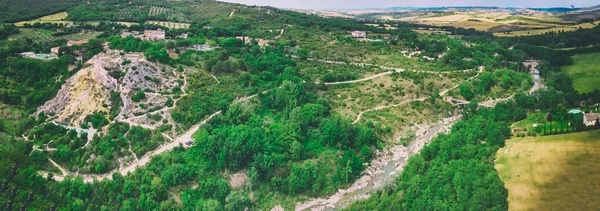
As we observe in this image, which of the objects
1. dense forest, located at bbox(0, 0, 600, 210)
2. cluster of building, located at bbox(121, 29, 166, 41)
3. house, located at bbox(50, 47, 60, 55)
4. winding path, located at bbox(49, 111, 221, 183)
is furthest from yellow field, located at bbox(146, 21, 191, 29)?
winding path, located at bbox(49, 111, 221, 183)

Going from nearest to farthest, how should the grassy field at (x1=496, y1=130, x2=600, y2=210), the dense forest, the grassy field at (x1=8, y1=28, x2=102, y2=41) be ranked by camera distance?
the grassy field at (x1=496, y1=130, x2=600, y2=210) < the dense forest < the grassy field at (x1=8, y1=28, x2=102, y2=41)

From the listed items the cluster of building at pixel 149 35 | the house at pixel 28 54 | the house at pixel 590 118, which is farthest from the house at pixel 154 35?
the house at pixel 590 118

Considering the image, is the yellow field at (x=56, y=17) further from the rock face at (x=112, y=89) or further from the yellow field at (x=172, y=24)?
the rock face at (x=112, y=89)

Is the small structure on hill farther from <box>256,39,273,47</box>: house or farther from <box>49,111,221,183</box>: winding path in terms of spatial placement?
<box>49,111,221,183</box>: winding path

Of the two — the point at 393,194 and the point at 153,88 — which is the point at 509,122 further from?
the point at 153,88

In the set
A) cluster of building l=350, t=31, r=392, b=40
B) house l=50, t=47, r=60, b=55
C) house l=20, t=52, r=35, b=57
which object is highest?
house l=50, t=47, r=60, b=55

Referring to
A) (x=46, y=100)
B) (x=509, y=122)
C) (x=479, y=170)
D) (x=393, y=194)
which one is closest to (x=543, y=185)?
(x=479, y=170)
